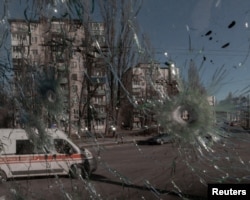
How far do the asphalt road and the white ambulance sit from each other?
49mm

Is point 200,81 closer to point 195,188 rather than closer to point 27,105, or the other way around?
point 195,188

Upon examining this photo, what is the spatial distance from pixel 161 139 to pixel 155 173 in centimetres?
15

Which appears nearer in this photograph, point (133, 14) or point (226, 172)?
point (133, 14)

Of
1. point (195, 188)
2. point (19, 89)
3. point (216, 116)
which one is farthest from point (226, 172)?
point (19, 89)

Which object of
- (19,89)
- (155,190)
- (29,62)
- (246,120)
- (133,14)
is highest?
(133,14)

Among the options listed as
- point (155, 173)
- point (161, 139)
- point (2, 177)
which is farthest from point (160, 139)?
point (2, 177)

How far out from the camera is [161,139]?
141 centimetres

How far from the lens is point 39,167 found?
156 centimetres

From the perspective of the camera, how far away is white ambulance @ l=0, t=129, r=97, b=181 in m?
1.56

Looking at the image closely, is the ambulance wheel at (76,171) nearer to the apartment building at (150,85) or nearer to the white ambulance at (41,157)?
the white ambulance at (41,157)

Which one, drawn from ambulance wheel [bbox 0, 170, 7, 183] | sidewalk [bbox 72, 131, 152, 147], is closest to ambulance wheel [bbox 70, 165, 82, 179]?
Answer: sidewalk [bbox 72, 131, 152, 147]

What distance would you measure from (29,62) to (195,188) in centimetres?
86

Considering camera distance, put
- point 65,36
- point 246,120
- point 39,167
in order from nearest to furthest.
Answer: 1. point 246,120
2. point 65,36
3. point 39,167

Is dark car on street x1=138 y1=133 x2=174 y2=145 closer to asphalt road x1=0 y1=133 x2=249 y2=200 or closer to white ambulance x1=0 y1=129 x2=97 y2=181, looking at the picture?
asphalt road x1=0 y1=133 x2=249 y2=200
